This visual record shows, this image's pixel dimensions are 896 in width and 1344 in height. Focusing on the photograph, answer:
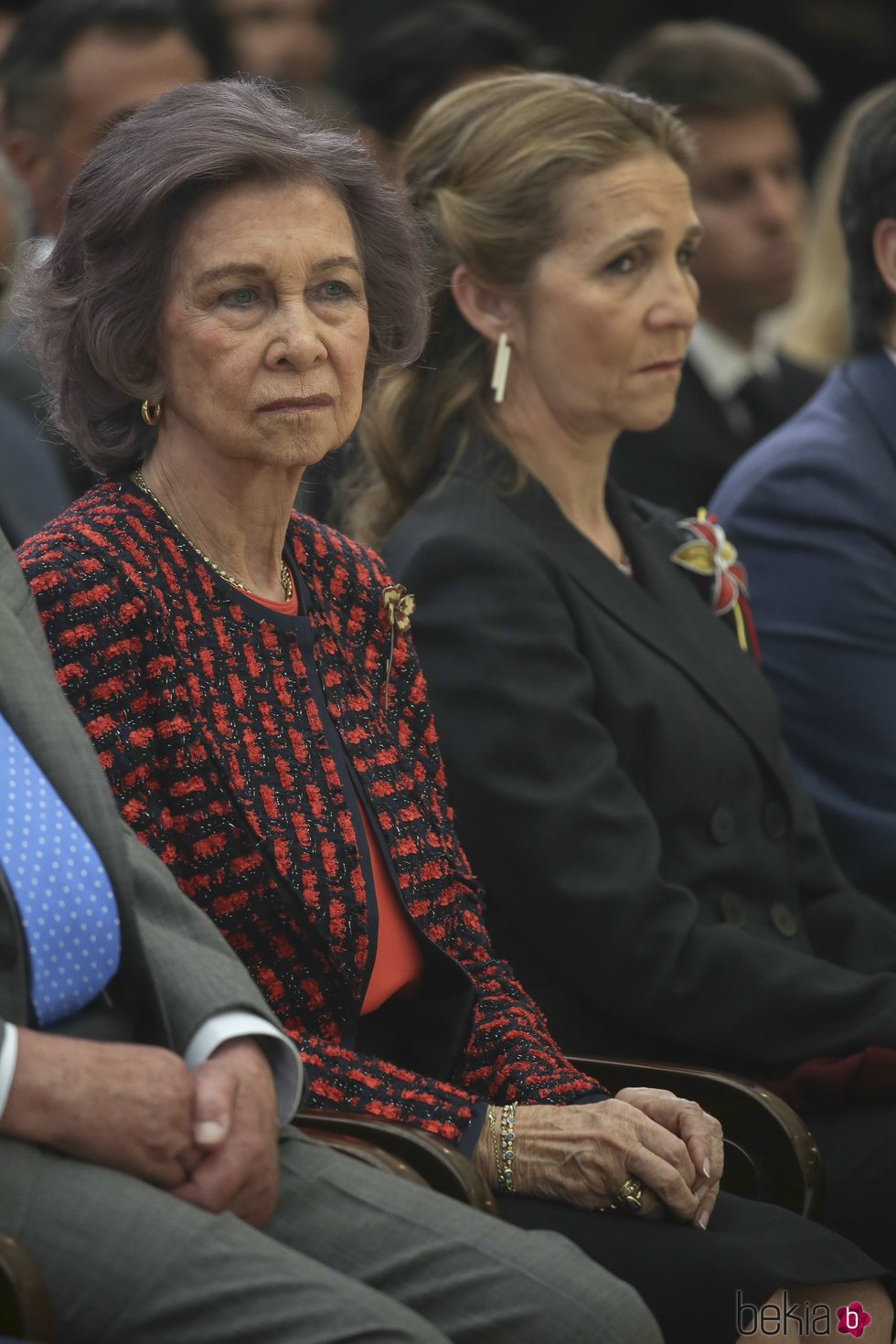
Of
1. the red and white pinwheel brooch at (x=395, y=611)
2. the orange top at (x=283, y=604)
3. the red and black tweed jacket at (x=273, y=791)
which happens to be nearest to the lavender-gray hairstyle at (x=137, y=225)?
the red and black tweed jacket at (x=273, y=791)

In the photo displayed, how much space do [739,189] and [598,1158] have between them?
4.01m

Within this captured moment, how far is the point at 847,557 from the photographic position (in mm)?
3604

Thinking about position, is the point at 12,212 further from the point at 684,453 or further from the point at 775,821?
the point at 775,821

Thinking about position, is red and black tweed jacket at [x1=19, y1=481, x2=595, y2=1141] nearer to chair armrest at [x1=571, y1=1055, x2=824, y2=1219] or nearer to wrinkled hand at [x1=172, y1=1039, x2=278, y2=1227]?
chair armrest at [x1=571, y1=1055, x2=824, y2=1219]

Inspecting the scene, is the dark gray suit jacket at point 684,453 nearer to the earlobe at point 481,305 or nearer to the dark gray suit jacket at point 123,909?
the earlobe at point 481,305

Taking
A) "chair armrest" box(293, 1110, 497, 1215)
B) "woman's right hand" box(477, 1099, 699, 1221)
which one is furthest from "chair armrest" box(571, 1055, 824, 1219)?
"chair armrest" box(293, 1110, 497, 1215)

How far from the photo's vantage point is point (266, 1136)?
2.08 metres

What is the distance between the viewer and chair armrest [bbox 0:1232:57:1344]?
1817 mm

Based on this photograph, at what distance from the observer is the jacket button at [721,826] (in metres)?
3.10

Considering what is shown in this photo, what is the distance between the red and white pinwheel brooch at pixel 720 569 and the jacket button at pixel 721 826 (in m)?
0.42

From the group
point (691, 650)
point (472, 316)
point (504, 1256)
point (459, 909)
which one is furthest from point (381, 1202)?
point (472, 316)

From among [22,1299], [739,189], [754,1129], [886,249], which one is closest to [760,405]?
[739,189]

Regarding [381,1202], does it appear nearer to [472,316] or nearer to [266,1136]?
[266,1136]

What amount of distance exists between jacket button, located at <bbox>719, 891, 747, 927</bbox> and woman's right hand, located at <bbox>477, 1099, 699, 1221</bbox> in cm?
62
